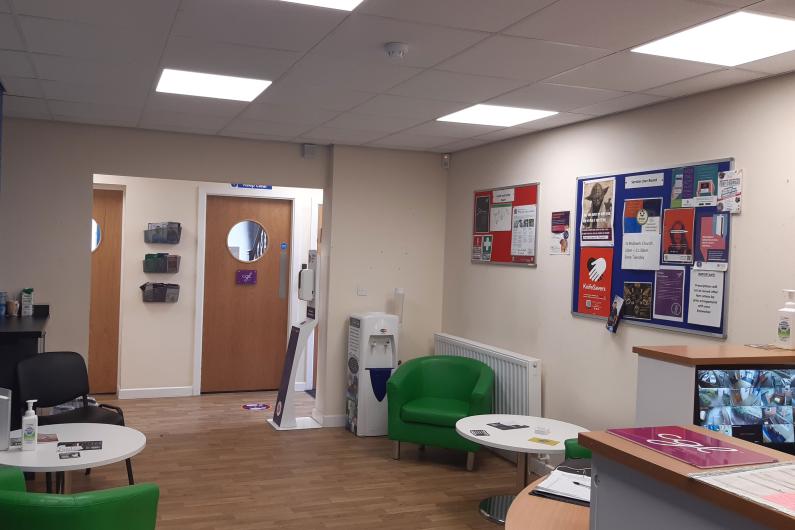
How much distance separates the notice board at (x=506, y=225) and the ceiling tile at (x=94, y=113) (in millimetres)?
3014

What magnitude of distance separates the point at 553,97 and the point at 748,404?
7.71 feet

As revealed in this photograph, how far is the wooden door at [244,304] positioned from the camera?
794 cm

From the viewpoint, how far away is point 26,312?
5590mm

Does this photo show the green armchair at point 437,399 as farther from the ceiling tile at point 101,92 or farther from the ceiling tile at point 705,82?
the ceiling tile at point 101,92

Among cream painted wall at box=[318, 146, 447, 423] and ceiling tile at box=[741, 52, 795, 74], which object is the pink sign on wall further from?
cream painted wall at box=[318, 146, 447, 423]

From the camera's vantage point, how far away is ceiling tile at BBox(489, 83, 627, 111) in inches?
161

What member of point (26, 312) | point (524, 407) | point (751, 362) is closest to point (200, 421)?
point (26, 312)

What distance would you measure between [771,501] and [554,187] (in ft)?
13.7

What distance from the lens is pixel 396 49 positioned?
3.35 meters

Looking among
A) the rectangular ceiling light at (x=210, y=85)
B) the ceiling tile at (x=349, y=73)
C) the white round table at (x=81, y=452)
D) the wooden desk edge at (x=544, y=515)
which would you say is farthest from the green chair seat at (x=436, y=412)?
the wooden desk edge at (x=544, y=515)

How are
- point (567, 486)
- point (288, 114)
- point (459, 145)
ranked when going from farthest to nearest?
point (459, 145) → point (288, 114) → point (567, 486)

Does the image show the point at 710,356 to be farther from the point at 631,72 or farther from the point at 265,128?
the point at 265,128

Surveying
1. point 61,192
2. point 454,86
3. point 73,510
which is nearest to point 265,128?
point 61,192

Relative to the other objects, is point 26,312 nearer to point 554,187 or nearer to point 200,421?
point 200,421
